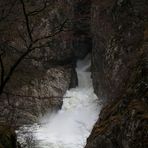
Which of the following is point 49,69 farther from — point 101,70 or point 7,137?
point 7,137

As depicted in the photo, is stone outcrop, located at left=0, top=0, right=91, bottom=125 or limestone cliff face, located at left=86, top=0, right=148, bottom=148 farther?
stone outcrop, located at left=0, top=0, right=91, bottom=125

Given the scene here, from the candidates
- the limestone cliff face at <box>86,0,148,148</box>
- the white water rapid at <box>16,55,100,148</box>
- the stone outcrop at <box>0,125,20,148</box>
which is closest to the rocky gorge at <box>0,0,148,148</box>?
the limestone cliff face at <box>86,0,148,148</box>

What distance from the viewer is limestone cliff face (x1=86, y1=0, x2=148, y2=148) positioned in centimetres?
1625

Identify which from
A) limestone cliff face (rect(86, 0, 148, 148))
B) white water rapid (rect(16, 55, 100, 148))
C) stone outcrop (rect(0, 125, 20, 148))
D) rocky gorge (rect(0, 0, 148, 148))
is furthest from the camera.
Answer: white water rapid (rect(16, 55, 100, 148))

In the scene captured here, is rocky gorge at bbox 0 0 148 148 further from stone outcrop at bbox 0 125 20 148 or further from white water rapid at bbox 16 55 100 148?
white water rapid at bbox 16 55 100 148

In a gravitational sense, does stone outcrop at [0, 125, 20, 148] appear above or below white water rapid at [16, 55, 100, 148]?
above

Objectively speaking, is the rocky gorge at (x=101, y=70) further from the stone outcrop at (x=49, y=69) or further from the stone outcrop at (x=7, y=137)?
the stone outcrop at (x=7, y=137)

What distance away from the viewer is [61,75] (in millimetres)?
32719

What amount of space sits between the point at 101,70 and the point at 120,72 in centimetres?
476

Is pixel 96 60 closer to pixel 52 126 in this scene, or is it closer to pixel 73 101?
pixel 73 101

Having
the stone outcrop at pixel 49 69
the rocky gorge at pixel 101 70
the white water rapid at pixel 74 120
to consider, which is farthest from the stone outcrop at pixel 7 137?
the stone outcrop at pixel 49 69

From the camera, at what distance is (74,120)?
2916 centimetres

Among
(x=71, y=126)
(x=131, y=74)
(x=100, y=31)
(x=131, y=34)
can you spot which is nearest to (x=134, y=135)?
(x=131, y=74)

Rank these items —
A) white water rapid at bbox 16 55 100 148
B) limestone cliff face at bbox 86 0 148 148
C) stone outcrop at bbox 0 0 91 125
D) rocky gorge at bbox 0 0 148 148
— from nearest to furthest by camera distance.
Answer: limestone cliff face at bbox 86 0 148 148 → rocky gorge at bbox 0 0 148 148 → white water rapid at bbox 16 55 100 148 → stone outcrop at bbox 0 0 91 125
